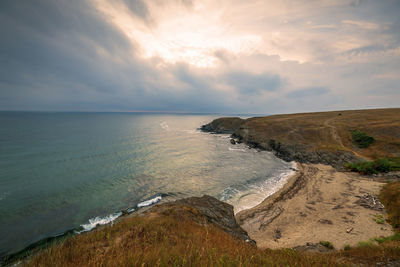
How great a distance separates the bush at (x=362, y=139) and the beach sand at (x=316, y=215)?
68.5ft

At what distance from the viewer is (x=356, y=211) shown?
14.5 metres

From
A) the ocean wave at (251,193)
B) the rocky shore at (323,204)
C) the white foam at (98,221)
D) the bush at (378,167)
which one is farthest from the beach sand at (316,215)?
the white foam at (98,221)

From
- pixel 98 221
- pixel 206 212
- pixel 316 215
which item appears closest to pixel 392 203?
pixel 316 215

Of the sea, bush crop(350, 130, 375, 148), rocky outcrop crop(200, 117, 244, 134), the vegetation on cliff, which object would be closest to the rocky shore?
bush crop(350, 130, 375, 148)

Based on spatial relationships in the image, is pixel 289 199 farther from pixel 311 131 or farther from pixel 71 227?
pixel 311 131

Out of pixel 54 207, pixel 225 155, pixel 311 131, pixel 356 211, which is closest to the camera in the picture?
pixel 356 211

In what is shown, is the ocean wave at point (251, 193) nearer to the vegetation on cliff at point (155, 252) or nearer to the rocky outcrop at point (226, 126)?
the vegetation on cliff at point (155, 252)

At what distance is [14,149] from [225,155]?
5217cm

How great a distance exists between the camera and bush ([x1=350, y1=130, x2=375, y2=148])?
36250 mm

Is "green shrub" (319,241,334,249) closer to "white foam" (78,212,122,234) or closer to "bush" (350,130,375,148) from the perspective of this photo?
"white foam" (78,212,122,234)

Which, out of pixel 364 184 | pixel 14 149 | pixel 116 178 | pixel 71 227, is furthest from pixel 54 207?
pixel 364 184

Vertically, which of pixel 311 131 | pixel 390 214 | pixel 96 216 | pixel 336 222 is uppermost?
pixel 311 131

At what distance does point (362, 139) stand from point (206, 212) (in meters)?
50.4

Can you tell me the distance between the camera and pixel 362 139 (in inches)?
1500
